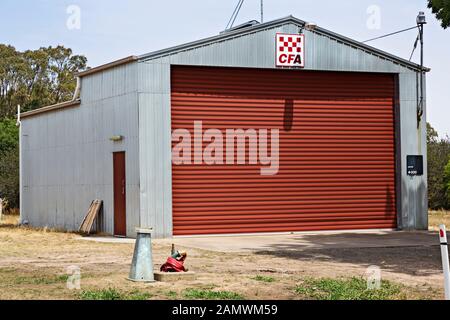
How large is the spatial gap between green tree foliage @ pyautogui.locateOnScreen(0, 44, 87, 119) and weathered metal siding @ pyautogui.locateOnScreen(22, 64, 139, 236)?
3347 centimetres

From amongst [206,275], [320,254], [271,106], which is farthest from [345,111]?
[206,275]

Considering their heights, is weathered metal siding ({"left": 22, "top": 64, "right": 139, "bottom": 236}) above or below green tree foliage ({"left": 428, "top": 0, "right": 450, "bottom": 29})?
below

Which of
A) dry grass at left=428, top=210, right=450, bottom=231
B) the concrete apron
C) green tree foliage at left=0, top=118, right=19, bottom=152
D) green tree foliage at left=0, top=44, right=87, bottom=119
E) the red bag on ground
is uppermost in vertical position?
green tree foliage at left=0, top=44, right=87, bottom=119

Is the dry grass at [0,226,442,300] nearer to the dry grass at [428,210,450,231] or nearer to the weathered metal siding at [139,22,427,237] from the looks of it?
the weathered metal siding at [139,22,427,237]

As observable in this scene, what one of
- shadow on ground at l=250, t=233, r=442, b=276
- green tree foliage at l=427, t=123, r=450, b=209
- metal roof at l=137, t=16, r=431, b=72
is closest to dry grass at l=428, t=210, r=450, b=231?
green tree foliage at l=427, t=123, r=450, b=209

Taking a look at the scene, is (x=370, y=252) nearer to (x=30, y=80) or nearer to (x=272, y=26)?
(x=272, y=26)

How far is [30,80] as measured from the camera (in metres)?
64.2

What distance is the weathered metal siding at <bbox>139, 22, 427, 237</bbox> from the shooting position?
74.2 feet

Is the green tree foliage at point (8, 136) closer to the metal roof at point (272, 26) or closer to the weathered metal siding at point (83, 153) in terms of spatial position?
the weathered metal siding at point (83, 153)

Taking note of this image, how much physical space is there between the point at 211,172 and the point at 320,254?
20.1 feet

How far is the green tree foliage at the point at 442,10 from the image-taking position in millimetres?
19297

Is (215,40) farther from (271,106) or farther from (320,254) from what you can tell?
(320,254)

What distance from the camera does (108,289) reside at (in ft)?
39.8

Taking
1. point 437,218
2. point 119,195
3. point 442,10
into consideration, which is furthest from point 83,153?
point 437,218
